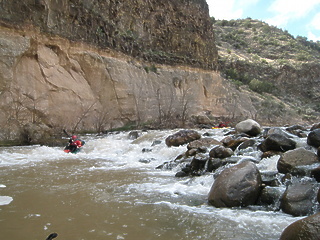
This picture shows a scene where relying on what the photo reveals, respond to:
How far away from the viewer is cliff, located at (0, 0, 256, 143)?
1270 cm

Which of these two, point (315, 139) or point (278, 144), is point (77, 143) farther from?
point (315, 139)

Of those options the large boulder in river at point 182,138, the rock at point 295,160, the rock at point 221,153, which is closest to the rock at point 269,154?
the rock at point 221,153

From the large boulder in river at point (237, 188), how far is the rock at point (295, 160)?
838 mm

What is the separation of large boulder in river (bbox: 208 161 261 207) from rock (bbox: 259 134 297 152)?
2.23 meters

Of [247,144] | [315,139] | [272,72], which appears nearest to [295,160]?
[315,139]

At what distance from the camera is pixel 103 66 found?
17.0 metres

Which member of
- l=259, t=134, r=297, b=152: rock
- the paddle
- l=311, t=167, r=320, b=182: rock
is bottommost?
the paddle

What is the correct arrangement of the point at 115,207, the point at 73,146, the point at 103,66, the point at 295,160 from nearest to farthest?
the point at 115,207, the point at 295,160, the point at 73,146, the point at 103,66

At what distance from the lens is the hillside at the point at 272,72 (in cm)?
3323

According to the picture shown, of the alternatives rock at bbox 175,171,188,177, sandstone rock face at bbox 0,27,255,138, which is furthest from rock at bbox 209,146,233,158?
sandstone rock face at bbox 0,27,255,138

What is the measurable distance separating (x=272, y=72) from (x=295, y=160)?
38.8 meters

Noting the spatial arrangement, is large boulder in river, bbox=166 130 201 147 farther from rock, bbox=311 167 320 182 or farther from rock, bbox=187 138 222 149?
rock, bbox=311 167 320 182

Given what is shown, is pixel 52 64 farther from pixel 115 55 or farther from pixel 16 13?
pixel 115 55

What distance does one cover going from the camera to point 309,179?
4.90m
